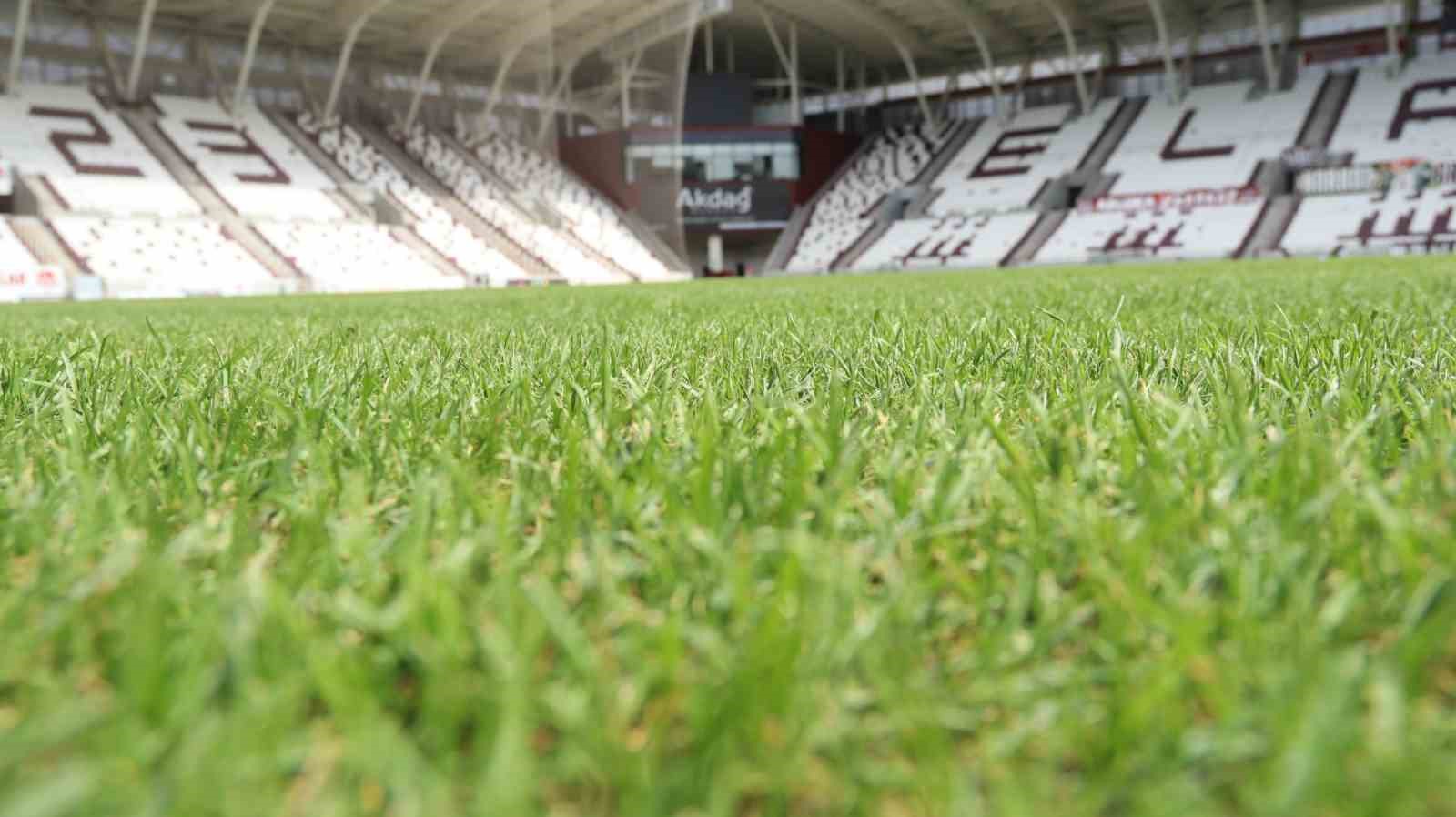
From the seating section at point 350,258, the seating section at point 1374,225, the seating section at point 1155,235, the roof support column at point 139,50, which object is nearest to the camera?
the seating section at point 1374,225

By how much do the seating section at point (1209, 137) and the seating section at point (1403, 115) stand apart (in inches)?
64.5

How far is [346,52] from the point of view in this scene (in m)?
36.7

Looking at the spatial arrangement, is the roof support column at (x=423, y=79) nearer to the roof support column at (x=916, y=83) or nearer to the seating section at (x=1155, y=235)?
the roof support column at (x=916, y=83)

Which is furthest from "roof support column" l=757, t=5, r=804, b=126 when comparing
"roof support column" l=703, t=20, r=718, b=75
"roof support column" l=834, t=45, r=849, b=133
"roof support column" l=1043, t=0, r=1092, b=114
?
"roof support column" l=1043, t=0, r=1092, b=114

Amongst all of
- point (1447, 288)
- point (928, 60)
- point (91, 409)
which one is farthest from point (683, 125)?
point (91, 409)

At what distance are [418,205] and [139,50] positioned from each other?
377 inches


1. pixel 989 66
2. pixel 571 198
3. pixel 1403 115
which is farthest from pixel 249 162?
pixel 1403 115

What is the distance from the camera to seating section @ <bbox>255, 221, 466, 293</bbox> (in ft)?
97.3

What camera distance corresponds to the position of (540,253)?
36.1 metres

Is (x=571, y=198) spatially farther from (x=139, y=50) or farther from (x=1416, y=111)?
(x=1416, y=111)

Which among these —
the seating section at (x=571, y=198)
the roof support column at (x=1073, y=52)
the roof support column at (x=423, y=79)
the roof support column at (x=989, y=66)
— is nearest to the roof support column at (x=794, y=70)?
the roof support column at (x=989, y=66)

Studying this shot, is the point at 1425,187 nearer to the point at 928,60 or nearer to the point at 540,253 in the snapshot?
the point at 928,60

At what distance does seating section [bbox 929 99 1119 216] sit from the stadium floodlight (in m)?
13.2

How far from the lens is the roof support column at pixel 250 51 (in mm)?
33844
